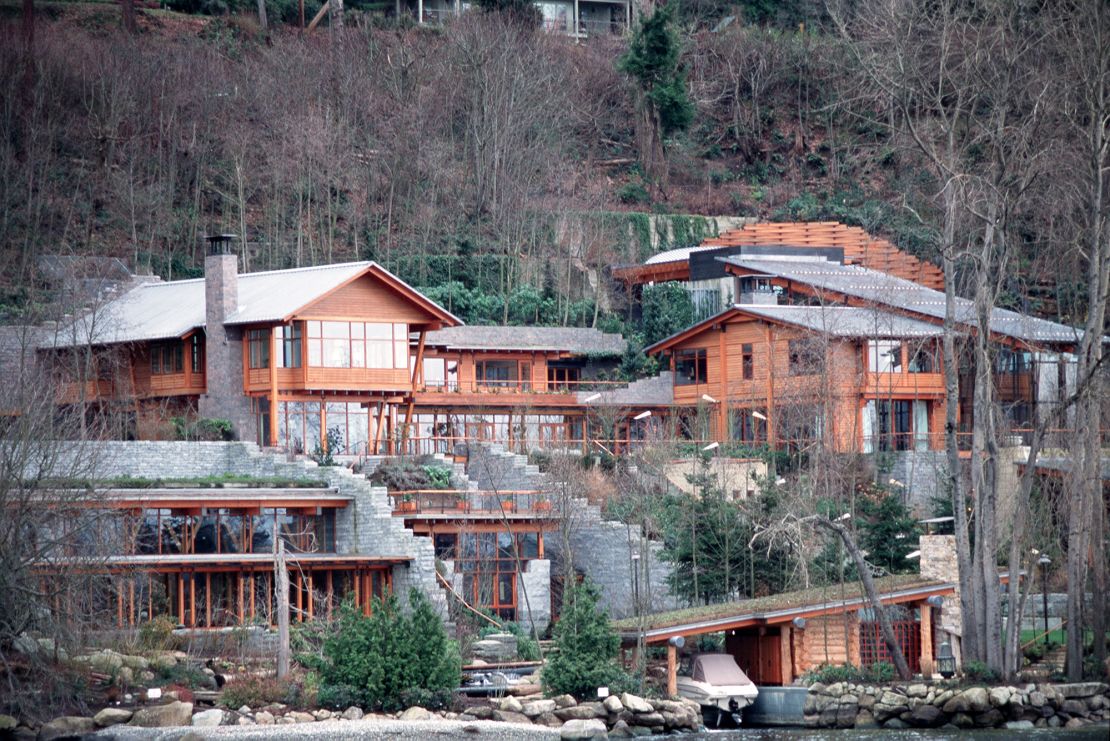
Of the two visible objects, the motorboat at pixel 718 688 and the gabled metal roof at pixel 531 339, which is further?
the gabled metal roof at pixel 531 339

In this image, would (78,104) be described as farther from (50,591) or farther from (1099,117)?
(1099,117)

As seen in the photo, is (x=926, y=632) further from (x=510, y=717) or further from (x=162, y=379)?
(x=162, y=379)

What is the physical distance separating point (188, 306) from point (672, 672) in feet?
69.1

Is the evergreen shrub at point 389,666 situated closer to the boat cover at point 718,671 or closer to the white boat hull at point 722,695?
the white boat hull at point 722,695

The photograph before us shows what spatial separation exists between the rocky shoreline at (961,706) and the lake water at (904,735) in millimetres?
415

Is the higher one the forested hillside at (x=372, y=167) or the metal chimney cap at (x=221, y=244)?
the forested hillside at (x=372, y=167)

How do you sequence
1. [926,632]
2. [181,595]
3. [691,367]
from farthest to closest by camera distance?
1. [691,367]
2. [181,595]
3. [926,632]

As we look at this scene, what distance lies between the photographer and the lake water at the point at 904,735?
32.7 meters

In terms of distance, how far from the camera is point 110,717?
107ft

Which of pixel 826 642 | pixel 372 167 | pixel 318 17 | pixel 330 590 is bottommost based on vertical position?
pixel 826 642

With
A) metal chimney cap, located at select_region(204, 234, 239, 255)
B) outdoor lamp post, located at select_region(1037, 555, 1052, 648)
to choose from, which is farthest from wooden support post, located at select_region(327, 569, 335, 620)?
outdoor lamp post, located at select_region(1037, 555, 1052, 648)

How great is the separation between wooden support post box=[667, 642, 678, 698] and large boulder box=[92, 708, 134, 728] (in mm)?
10210

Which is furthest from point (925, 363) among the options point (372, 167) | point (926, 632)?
point (372, 167)

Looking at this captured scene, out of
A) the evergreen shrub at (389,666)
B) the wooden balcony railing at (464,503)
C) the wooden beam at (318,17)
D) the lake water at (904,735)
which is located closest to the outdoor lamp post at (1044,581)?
the lake water at (904,735)
